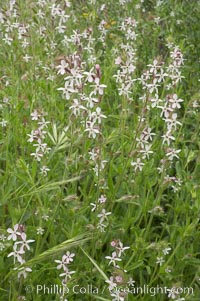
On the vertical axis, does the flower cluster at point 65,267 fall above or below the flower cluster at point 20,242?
below

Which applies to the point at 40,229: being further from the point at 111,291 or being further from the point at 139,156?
the point at 139,156

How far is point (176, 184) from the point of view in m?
2.60

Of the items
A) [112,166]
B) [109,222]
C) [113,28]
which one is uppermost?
[113,28]

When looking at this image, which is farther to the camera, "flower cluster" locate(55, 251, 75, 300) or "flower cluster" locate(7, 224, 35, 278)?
"flower cluster" locate(55, 251, 75, 300)

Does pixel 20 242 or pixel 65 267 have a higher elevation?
pixel 20 242

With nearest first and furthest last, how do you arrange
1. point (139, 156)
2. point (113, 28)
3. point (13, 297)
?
1. point (13, 297)
2. point (139, 156)
3. point (113, 28)

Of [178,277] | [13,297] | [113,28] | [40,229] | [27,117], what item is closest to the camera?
[13,297]

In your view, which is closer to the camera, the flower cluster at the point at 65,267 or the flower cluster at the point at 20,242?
the flower cluster at the point at 20,242

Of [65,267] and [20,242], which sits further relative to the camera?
[65,267]

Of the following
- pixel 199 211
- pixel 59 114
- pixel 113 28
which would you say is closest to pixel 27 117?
pixel 59 114

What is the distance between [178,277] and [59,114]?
1062 millimetres

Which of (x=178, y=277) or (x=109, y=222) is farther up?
(x=109, y=222)

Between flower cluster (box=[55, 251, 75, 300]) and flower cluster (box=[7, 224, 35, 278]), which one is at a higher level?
flower cluster (box=[7, 224, 35, 278])

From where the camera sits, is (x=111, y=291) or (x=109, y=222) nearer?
(x=111, y=291)
